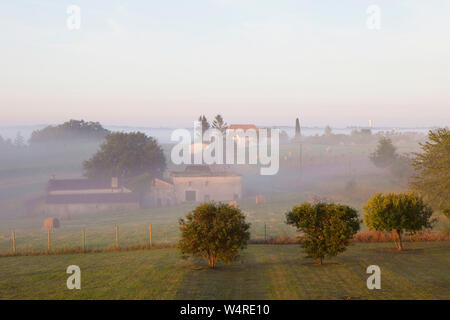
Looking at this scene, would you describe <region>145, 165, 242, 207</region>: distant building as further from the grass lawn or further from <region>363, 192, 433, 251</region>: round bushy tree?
<region>363, 192, 433, 251</region>: round bushy tree

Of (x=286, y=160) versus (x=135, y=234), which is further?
(x=286, y=160)

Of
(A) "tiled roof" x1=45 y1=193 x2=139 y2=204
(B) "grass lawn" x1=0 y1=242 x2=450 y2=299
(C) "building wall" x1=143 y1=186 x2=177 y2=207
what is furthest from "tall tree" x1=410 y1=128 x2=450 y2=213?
(A) "tiled roof" x1=45 y1=193 x2=139 y2=204

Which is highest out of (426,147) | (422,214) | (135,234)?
(426,147)

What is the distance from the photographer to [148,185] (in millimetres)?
104938

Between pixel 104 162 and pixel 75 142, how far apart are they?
283 ft

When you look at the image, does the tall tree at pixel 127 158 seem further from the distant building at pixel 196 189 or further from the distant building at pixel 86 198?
the distant building at pixel 196 189

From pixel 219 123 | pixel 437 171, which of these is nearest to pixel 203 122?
pixel 219 123

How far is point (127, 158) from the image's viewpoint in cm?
11775

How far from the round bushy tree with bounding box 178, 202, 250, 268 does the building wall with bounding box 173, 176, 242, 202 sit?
7232 centimetres

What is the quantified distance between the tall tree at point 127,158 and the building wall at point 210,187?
19.7m

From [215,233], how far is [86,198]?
71.5 metres
